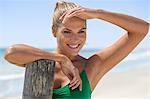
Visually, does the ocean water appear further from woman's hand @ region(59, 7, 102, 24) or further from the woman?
woman's hand @ region(59, 7, 102, 24)

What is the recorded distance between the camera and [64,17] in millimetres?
2564

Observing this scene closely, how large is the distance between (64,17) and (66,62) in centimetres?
34

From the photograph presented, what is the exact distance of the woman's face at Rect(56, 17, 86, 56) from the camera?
252 cm

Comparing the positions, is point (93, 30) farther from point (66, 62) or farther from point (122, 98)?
point (66, 62)

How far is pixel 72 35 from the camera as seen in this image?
8.32ft

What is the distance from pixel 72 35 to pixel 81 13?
165mm

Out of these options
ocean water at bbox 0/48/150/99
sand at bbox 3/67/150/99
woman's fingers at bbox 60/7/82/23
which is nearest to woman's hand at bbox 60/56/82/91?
woman's fingers at bbox 60/7/82/23

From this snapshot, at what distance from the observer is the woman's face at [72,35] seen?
2.52m

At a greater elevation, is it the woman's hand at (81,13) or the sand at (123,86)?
the sand at (123,86)

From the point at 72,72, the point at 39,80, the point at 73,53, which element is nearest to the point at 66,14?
the point at 73,53

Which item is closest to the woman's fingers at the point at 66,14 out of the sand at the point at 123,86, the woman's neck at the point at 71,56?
the woman's neck at the point at 71,56

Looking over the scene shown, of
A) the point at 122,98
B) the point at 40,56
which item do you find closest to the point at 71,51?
the point at 40,56

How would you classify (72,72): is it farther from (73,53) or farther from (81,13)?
(81,13)

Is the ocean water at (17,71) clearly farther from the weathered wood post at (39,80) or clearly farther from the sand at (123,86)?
the weathered wood post at (39,80)
